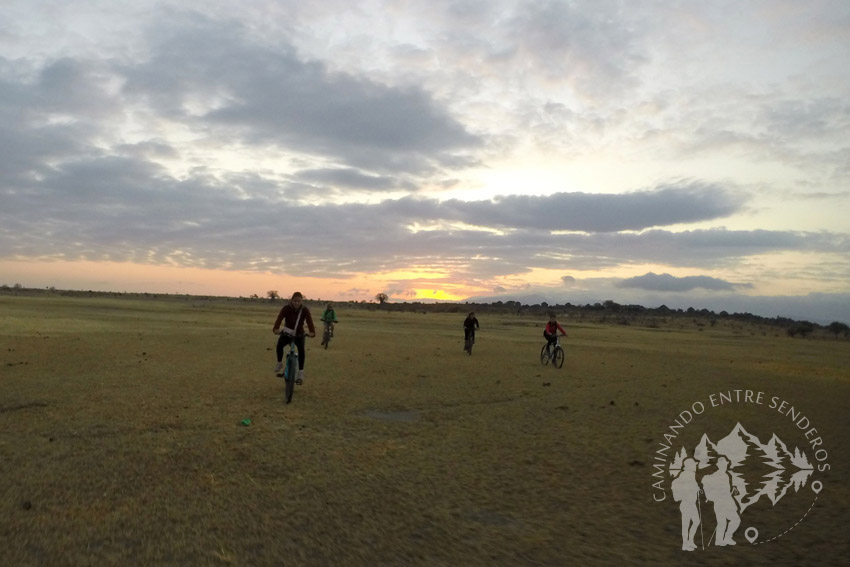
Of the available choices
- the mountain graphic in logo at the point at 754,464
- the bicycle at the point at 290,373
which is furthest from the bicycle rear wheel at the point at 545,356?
the bicycle at the point at 290,373

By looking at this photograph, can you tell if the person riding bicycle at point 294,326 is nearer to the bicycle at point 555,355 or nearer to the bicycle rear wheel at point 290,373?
the bicycle rear wheel at point 290,373

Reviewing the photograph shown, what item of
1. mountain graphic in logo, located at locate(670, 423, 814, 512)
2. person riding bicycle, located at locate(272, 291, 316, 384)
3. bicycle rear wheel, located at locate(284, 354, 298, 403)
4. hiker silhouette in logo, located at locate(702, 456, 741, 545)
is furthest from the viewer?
person riding bicycle, located at locate(272, 291, 316, 384)

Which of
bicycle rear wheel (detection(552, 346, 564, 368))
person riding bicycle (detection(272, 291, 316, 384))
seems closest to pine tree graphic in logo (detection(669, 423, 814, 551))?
person riding bicycle (detection(272, 291, 316, 384))

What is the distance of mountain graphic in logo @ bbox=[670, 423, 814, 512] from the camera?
7.44m

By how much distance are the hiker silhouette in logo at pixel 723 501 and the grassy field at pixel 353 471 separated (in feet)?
0.50

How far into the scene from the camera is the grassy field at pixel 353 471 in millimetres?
5281

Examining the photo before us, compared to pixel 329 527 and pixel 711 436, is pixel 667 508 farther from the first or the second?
pixel 711 436

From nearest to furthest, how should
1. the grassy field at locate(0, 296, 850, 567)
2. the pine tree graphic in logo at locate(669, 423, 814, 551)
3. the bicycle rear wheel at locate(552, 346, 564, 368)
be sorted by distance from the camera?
1. the grassy field at locate(0, 296, 850, 567)
2. the pine tree graphic in logo at locate(669, 423, 814, 551)
3. the bicycle rear wheel at locate(552, 346, 564, 368)

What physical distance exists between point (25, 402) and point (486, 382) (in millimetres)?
10180

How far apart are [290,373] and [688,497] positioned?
7.66m

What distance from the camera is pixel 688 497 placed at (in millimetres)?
7109

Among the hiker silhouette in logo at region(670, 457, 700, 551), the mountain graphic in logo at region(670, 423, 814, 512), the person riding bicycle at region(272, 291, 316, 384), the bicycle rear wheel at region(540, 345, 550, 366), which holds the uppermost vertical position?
the person riding bicycle at region(272, 291, 316, 384)

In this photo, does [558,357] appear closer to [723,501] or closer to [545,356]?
[545,356]

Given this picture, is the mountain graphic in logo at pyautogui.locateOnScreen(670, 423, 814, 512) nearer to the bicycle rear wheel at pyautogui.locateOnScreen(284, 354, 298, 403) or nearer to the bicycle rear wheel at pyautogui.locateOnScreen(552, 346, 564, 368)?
the bicycle rear wheel at pyautogui.locateOnScreen(284, 354, 298, 403)
